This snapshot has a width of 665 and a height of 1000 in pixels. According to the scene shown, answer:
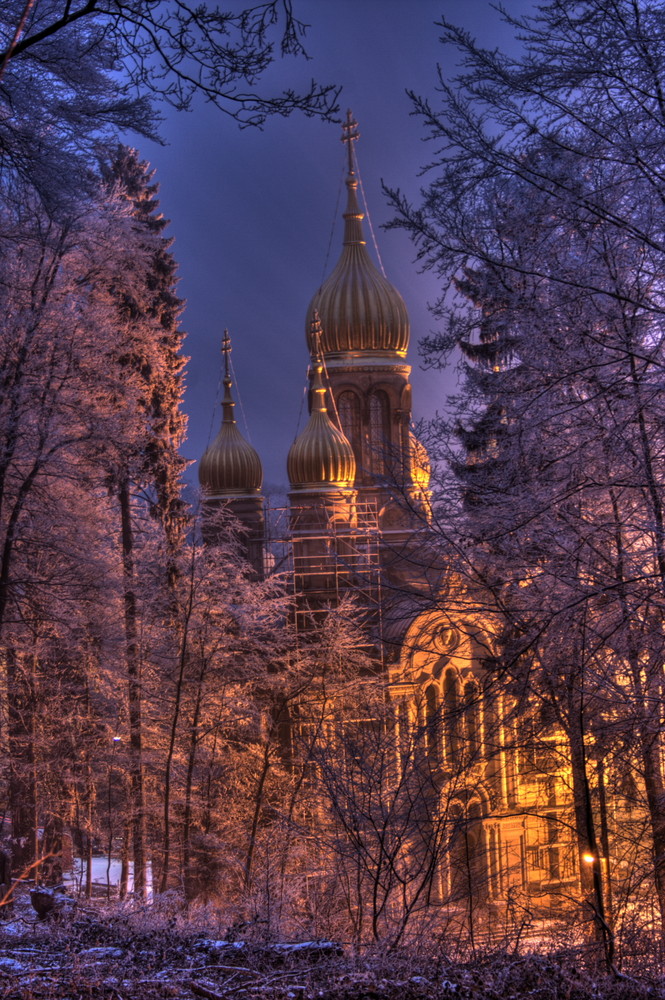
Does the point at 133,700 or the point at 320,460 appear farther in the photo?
the point at 320,460

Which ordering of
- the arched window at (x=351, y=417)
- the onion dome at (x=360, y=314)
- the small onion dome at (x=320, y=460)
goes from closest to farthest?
the small onion dome at (x=320, y=460), the arched window at (x=351, y=417), the onion dome at (x=360, y=314)

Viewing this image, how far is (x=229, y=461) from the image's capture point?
139ft

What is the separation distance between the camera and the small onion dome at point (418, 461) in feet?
30.2

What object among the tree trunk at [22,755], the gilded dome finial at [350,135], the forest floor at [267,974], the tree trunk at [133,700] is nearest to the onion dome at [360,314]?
the gilded dome finial at [350,135]

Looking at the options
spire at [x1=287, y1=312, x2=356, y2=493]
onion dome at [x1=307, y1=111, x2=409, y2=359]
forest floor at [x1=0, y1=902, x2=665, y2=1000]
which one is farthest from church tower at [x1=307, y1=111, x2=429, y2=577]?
forest floor at [x1=0, y1=902, x2=665, y2=1000]

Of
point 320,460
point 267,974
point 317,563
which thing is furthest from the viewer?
point 320,460

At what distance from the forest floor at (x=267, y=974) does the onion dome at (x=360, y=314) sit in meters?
36.1

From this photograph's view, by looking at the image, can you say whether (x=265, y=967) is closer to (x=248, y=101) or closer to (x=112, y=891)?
(x=248, y=101)

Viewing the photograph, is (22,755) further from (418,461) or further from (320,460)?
(320,460)

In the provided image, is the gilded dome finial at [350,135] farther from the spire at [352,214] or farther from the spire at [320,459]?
the spire at [320,459]

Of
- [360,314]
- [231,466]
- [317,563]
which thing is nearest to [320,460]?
[317,563]

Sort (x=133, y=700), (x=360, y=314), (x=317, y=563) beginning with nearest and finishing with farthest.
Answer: (x=133, y=700) < (x=317, y=563) < (x=360, y=314)

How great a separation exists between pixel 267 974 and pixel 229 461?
36638 millimetres

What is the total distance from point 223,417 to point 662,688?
3649cm
